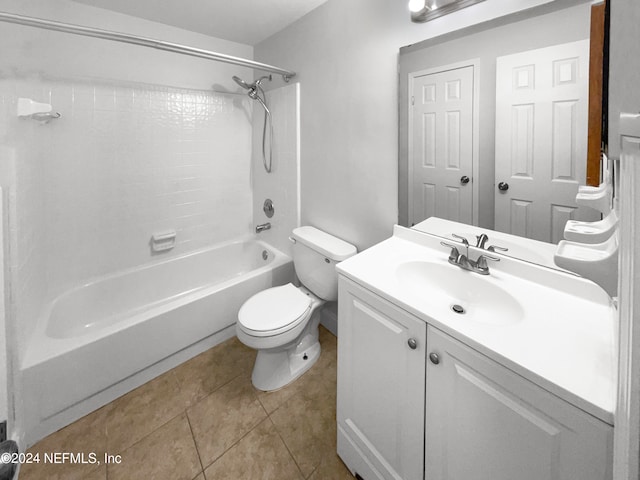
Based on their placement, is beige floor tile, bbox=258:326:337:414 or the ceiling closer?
beige floor tile, bbox=258:326:337:414

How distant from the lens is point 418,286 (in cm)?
114

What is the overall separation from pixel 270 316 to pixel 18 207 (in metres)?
1.33

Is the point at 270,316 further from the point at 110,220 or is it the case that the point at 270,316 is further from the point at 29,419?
the point at 110,220

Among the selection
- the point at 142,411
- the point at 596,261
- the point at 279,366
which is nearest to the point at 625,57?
the point at 596,261

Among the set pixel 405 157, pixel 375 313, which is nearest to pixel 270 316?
pixel 375 313

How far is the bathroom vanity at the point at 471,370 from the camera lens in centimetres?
61

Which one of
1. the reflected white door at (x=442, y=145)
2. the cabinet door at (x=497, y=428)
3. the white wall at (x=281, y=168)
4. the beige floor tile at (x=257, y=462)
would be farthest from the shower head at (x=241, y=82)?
the beige floor tile at (x=257, y=462)

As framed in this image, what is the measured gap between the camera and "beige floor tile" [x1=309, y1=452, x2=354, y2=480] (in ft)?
3.88

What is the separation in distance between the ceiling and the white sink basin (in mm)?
1735

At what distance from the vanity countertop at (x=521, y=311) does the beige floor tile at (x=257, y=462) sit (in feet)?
2.98

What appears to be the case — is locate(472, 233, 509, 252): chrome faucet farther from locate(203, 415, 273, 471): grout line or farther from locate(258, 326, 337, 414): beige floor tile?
locate(203, 415, 273, 471): grout line

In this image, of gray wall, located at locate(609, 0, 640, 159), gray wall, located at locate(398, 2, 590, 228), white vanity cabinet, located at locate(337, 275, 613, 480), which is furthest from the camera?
gray wall, located at locate(398, 2, 590, 228)

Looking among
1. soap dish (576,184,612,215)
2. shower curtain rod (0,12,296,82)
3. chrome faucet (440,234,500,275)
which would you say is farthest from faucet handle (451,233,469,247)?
shower curtain rod (0,12,296,82)

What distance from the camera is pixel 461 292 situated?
1.09 m
